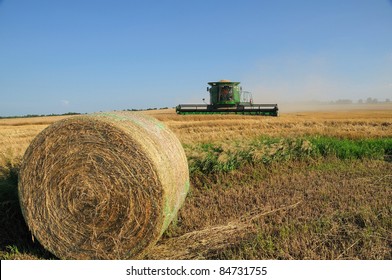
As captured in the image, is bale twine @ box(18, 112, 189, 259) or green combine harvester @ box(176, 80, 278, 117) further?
green combine harvester @ box(176, 80, 278, 117)

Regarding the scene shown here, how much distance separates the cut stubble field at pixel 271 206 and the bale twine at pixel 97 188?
1.49 feet

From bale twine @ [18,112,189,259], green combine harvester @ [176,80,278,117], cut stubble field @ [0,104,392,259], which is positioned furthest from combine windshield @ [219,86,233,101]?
bale twine @ [18,112,189,259]

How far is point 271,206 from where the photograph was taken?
219 inches

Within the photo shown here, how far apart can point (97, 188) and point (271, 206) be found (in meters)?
2.73

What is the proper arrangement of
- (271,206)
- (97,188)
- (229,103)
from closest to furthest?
(97,188) < (271,206) < (229,103)

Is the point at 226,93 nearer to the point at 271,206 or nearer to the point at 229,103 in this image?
the point at 229,103

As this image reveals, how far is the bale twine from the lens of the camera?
404 cm

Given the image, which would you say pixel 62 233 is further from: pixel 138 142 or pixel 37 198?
pixel 138 142

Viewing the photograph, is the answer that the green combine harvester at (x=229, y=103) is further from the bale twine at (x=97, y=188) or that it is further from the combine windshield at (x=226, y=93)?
the bale twine at (x=97, y=188)

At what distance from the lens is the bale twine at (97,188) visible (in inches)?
159

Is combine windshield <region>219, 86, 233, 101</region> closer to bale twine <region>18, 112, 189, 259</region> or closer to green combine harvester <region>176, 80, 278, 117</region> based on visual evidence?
green combine harvester <region>176, 80, 278, 117</region>

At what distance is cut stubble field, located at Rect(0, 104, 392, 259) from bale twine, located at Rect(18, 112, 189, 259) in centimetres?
45

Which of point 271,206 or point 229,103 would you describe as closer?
point 271,206

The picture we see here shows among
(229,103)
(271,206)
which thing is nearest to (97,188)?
(271,206)
